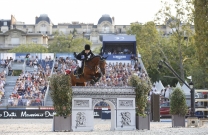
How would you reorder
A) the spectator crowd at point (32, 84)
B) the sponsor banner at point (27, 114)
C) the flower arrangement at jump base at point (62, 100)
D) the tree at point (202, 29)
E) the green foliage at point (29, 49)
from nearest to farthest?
1. the flower arrangement at jump base at point (62, 100)
2. the tree at point (202, 29)
3. the sponsor banner at point (27, 114)
4. the spectator crowd at point (32, 84)
5. the green foliage at point (29, 49)

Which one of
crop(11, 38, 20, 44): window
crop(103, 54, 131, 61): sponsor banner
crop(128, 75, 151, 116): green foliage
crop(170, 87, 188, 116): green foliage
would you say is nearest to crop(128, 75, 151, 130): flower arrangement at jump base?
crop(128, 75, 151, 116): green foliage

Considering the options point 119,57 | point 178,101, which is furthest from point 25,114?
point 178,101

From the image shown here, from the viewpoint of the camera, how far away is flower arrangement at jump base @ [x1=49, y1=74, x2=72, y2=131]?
24.5 m

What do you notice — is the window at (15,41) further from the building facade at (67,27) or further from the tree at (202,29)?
the tree at (202,29)

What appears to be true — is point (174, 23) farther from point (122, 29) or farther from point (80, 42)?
point (122, 29)

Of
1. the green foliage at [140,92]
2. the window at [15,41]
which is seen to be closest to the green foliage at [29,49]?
the window at [15,41]

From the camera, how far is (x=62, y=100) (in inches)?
969

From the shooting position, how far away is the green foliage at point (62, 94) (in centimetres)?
2447

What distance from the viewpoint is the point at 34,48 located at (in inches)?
4092

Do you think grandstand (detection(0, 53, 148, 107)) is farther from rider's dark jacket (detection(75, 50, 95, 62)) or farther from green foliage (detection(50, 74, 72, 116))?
green foliage (detection(50, 74, 72, 116))

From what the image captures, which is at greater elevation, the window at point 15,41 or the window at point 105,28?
the window at point 105,28

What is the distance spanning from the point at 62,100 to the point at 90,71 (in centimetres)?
337

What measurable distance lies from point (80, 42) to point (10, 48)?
17.7m

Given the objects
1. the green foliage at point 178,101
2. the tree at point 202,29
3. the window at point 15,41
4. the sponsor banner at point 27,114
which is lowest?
the sponsor banner at point 27,114
